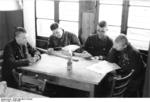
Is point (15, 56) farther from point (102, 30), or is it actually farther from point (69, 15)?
point (69, 15)

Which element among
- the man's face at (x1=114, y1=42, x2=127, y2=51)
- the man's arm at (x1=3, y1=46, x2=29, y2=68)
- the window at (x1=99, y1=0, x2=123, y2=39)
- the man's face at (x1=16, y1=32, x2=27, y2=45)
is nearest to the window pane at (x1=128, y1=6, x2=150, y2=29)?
the window at (x1=99, y1=0, x2=123, y2=39)

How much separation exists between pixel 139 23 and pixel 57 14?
174cm

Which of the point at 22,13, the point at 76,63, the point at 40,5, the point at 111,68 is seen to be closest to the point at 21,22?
the point at 22,13

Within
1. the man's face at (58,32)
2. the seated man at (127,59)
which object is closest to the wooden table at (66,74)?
the seated man at (127,59)

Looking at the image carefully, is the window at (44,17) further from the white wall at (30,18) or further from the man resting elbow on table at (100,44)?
the man resting elbow on table at (100,44)

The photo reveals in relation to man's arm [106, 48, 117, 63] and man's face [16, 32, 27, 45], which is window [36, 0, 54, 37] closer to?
man's face [16, 32, 27, 45]

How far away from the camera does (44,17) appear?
5223 millimetres

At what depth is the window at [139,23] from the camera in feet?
13.4

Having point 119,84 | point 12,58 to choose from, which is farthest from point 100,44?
point 12,58

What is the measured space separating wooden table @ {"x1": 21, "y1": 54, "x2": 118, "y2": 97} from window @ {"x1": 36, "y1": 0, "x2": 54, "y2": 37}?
1850mm

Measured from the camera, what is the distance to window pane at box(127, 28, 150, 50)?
13.5 feet

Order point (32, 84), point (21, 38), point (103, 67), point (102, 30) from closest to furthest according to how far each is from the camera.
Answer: point (32, 84) → point (103, 67) → point (21, 38) → point (102, 30)

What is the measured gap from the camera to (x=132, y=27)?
418 centimetres

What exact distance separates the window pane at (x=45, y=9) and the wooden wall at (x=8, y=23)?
1.37ft
